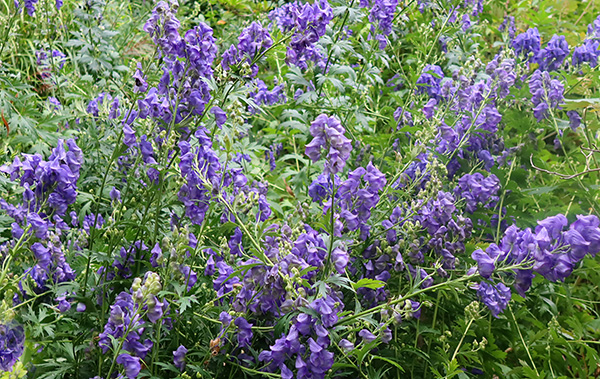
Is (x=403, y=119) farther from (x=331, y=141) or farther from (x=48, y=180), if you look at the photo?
(x=48, y=180)

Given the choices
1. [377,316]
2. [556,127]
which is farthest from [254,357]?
[556,127]

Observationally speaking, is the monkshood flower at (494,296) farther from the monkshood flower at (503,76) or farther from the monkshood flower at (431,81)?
the monkshood flower at (431,81)

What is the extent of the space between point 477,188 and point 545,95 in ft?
1.90

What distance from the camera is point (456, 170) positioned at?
9.31ft

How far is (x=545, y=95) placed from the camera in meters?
2.70

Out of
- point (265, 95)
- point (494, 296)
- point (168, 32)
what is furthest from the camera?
point (265, 95)

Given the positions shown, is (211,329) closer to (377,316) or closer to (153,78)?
(377,316)

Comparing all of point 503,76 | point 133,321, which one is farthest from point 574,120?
point 133,321

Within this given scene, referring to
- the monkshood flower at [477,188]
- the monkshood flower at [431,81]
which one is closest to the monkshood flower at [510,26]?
the monkshood flower at [431,81]

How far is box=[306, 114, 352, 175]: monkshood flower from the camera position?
1.73 metres

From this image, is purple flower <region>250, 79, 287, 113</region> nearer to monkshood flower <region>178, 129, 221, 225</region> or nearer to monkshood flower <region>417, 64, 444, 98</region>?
monkshood flower <region>417, 64, 444, 98</region>

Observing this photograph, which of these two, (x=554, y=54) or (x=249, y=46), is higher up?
(x=249, y=46)

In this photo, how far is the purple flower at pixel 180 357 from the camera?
200 centimetres

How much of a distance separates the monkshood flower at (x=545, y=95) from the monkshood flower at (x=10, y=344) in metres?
2.30
